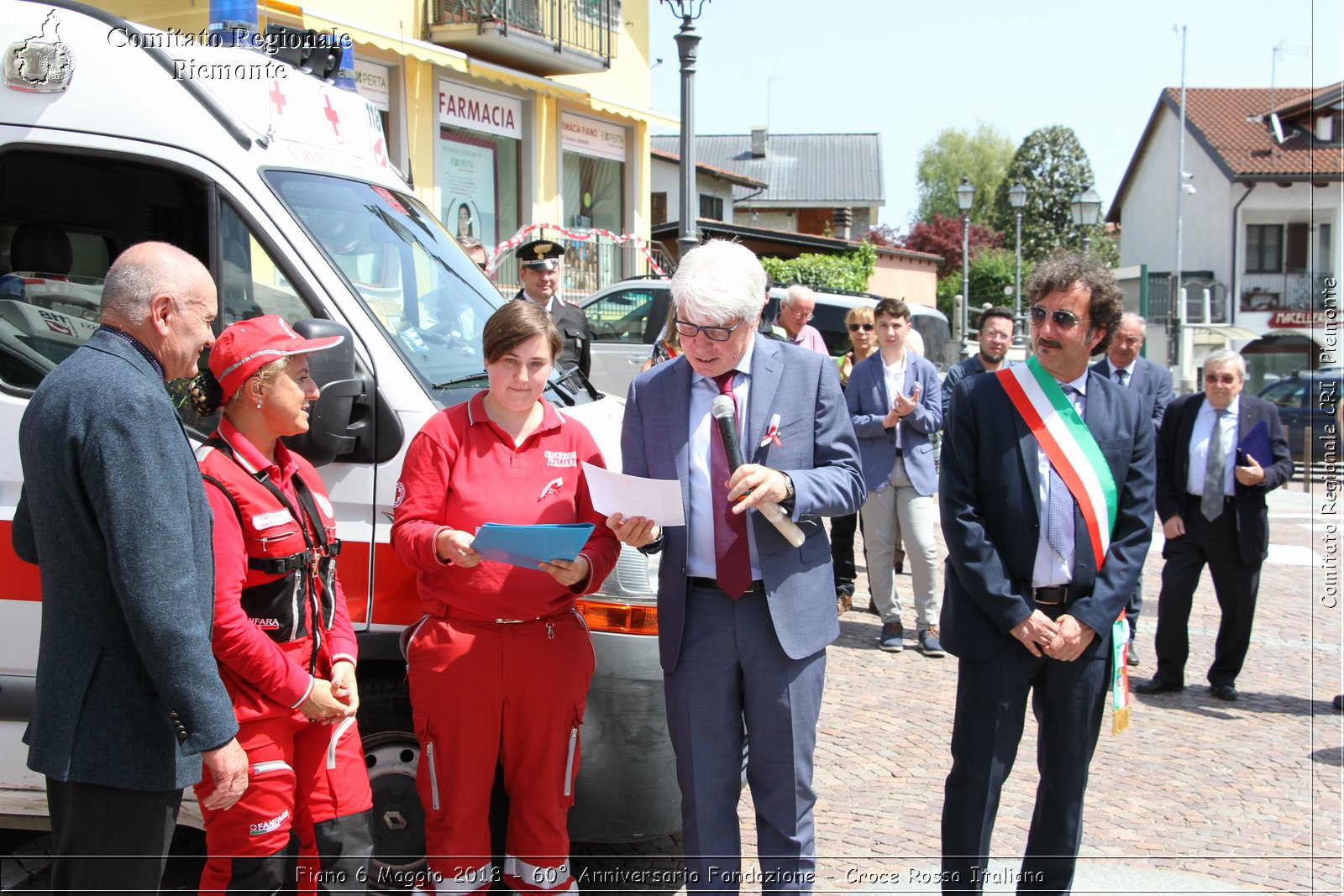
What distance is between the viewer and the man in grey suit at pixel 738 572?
334cm

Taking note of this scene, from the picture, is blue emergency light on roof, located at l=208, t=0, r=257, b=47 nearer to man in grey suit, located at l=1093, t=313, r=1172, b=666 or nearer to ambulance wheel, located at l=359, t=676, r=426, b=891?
ambulance wheel, located at l=359, t=676, r=426, b=891

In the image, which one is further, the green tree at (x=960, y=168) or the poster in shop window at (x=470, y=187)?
the green tree at (x=960, y=168)

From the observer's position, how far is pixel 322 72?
15.6ft

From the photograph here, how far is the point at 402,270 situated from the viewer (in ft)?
13.8

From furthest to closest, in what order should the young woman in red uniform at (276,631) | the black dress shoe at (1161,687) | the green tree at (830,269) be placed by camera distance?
the green tree at (830,269) → the black dress shoe at (1161,687) → the young woman in red uniform at (276,631)

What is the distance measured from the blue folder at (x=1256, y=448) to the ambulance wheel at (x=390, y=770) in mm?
5201

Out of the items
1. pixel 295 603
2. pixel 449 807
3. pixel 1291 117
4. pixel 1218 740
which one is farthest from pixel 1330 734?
pixel 1291 117

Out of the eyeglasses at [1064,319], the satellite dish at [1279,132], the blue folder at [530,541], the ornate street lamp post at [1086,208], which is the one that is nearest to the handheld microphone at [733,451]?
the blue folder at [530,541]

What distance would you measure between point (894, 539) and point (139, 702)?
5715mm

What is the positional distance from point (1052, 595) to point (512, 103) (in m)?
17.0

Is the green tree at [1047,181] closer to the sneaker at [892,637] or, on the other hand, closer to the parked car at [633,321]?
the parked car at [633,321]

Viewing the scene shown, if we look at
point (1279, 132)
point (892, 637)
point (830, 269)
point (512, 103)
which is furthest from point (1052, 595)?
point (1279, 132)

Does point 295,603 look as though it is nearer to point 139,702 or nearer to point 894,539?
point 139,702

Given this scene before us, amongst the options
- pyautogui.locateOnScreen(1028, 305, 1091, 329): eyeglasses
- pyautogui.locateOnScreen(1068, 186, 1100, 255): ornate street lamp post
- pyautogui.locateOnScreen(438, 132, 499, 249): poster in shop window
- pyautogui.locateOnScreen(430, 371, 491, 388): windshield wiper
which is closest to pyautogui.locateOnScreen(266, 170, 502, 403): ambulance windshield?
pyautogui.locateOnScreen(430, 371, 491, 388): windshield wiper
